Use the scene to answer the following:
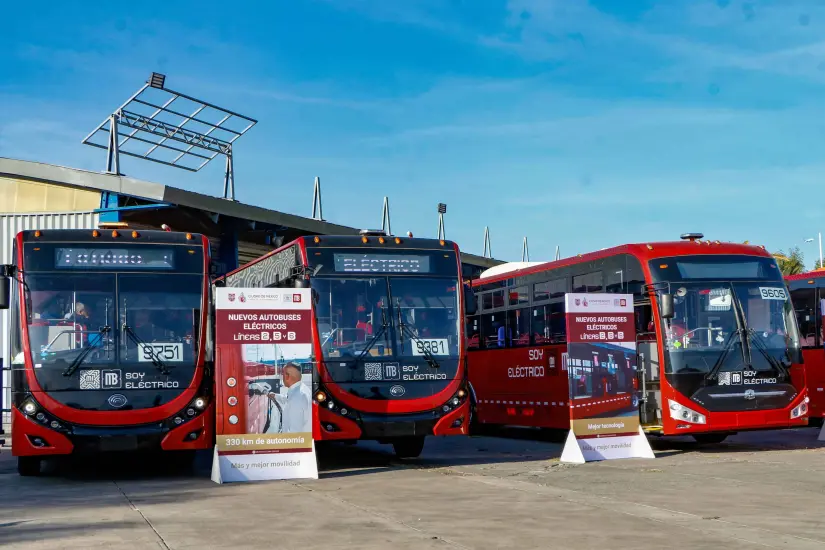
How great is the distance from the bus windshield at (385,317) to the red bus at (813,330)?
8.76 meters

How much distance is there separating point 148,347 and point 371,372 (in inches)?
118

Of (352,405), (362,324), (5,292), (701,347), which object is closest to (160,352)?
(5,292)

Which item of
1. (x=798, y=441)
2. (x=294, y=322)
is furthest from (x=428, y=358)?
(x=798, y=441)

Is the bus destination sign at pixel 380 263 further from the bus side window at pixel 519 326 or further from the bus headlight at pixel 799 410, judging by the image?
the bus headlight at pixel 799 410

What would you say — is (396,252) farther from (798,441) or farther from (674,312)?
(798,441)

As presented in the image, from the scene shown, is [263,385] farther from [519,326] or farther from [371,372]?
[519,326]

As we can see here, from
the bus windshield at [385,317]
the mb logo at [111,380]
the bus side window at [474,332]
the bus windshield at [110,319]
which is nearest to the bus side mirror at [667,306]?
the bus windshield at [385,317]

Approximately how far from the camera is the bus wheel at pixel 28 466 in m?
14.5

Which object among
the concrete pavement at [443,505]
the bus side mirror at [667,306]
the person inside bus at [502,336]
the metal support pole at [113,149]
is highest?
the metal support pole at [113,149]

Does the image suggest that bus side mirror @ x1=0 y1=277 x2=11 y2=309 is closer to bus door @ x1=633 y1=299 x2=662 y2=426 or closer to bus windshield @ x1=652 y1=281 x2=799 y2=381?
bus door @ x1=633 y1=299 x2=662 y2=426

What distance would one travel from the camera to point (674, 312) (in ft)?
55.4

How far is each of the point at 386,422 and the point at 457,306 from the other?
1958mm

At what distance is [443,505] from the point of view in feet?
36.6

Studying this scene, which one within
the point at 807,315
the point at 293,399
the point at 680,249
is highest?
the point at 680,249
